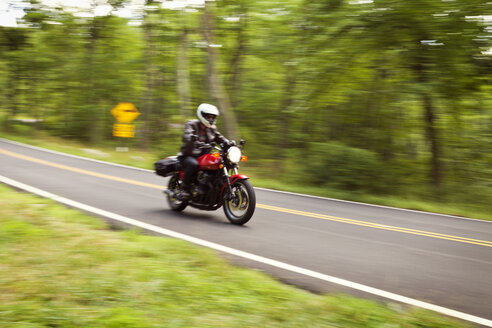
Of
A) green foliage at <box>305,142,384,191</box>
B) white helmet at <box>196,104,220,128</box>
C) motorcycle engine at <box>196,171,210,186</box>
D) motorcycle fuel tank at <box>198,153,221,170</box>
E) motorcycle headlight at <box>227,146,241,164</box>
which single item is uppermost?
white helmet at <box>196,104,220,128</box>

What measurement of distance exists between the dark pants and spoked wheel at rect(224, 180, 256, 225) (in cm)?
77

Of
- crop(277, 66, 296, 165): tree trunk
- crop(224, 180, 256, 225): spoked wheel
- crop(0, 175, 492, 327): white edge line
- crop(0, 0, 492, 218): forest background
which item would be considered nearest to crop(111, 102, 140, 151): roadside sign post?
crop(0, 0, 492, 218): forest background

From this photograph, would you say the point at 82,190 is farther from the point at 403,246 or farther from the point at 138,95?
the point at 138,95

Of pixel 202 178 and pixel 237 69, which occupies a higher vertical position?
pixel 237 69

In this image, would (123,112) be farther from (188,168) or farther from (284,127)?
(188,168)

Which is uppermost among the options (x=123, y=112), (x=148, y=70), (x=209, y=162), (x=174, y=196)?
(x=148, y=70)

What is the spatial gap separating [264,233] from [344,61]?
384 inches

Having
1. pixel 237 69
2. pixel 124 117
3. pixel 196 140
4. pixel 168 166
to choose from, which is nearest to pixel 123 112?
pixel 124 117

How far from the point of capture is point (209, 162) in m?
7.67

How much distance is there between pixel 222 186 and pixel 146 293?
3870mm

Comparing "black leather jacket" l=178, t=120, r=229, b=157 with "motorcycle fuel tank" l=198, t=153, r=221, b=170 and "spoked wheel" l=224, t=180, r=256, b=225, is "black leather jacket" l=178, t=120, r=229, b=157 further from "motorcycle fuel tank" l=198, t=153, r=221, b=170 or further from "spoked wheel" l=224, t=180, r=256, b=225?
"spoked wheel" l=224, t=180, r=256, b=225

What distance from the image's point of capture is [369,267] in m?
5.48

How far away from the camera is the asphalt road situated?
4.91 metres

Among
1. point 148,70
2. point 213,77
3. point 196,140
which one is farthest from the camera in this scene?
point 148,70
